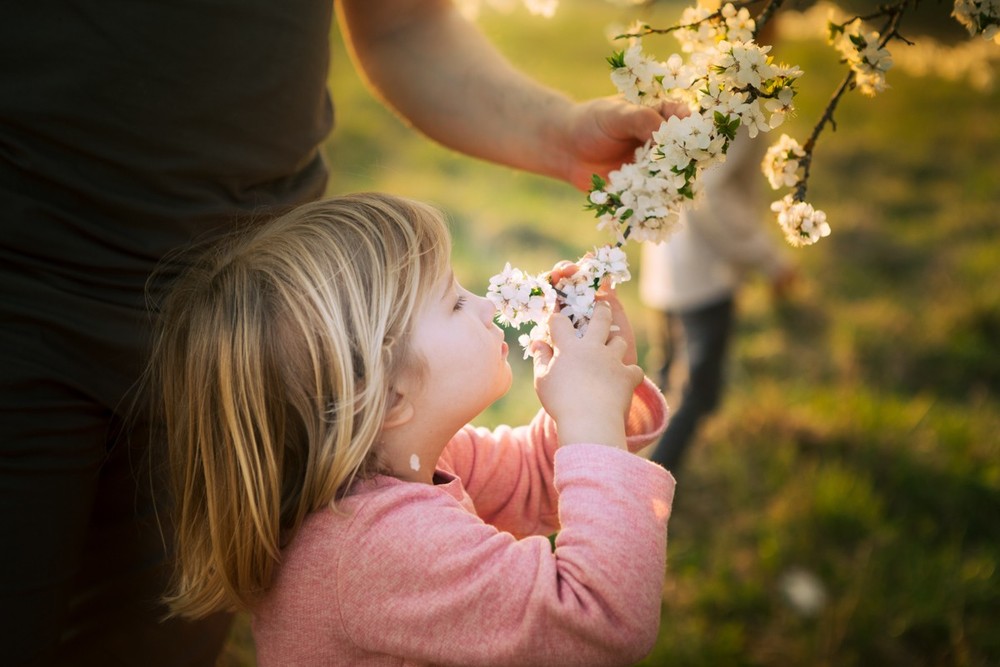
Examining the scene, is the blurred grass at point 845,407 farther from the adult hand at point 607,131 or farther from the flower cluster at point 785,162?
the flower cluster at point 785,162

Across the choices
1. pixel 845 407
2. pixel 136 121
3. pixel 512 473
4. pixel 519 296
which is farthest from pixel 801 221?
pixel 845 407

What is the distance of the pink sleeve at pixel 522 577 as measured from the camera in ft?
4.48

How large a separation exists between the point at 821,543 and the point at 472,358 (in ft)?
7.44

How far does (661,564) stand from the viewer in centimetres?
142

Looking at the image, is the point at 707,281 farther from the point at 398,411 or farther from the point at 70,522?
the point at 70,522

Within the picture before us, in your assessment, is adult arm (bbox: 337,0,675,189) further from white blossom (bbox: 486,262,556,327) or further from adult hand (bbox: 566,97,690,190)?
white blossom (bbox: 486,262,556,327)

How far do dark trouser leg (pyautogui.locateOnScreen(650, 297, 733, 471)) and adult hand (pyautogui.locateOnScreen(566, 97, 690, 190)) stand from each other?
5.77ft

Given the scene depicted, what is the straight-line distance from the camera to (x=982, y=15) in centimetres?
141

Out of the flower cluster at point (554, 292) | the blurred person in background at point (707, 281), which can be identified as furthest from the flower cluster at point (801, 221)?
the blurred person in background at point (707, 281)

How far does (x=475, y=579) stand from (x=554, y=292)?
21.7 inches

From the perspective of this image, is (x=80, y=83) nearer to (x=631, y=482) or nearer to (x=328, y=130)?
(x=328, y=130)

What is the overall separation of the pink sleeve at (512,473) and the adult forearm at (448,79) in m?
0.65

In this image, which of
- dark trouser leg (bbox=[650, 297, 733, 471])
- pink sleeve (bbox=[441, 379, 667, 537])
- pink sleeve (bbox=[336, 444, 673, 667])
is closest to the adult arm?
pink sleeve (bbox=[441, 379, 667, 537])

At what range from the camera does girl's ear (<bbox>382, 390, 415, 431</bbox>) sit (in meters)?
1.57
